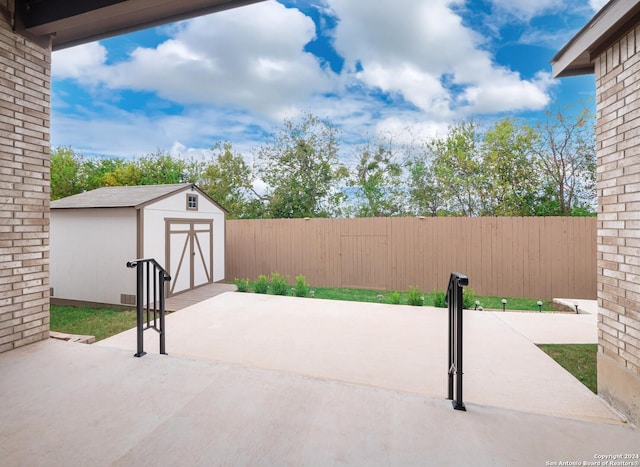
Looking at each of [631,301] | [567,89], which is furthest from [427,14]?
[631,301]

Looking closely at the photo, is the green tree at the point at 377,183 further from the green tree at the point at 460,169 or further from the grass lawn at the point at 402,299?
the grass lawn at the point at 402,299

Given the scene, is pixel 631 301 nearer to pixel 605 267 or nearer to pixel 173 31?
pixel 605 267

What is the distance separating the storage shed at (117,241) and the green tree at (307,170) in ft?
21.3

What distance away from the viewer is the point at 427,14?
24.4 ft

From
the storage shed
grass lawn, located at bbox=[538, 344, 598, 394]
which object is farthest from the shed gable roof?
grass lawn, located at bbox=[538, 344, 598, 394]

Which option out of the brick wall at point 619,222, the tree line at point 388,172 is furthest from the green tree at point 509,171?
the brick wall at point 619,222

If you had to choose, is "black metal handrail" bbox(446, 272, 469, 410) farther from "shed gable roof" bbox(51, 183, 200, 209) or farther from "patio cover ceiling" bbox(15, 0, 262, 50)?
"shed gable roof" bbox(51, 183, 200, 209)

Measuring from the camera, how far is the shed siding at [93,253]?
6.23m

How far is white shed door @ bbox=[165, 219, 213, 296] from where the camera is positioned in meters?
6.93

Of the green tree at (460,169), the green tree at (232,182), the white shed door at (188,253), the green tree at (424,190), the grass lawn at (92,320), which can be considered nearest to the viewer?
the grass lawn at (92,320)

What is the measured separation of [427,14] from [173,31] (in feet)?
23.5

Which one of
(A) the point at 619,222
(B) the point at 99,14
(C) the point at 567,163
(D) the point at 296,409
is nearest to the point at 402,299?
(A) the point at 619,222

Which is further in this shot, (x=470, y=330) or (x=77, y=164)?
(x=77, y=164)

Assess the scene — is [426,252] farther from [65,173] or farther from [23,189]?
[65,173]
